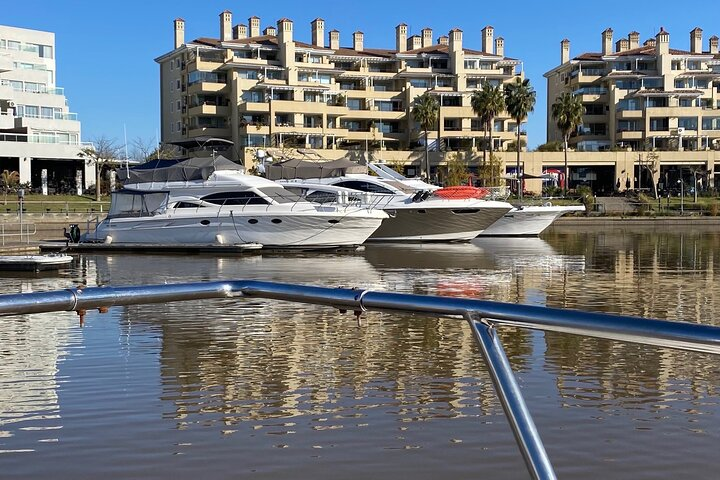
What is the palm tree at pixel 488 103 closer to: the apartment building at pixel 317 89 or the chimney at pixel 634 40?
the apartment building at pixel 317 89

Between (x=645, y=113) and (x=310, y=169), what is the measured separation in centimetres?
5962

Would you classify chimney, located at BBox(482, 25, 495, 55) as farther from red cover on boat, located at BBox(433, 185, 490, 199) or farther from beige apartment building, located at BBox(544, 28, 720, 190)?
red cover on boat, located at BBox(433, 185, 490, 199)

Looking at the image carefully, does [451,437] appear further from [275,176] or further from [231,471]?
[275,176]

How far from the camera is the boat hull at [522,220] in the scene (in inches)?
1703

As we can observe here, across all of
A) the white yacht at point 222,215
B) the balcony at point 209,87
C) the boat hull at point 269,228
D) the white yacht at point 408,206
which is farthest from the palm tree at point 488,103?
the boat hull at point 269,228

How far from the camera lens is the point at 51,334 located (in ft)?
44.2

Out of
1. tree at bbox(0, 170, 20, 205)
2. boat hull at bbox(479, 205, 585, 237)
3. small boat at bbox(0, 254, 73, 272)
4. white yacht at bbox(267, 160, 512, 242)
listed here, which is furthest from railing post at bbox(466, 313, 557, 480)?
tree at bbox(0, 170, 20, 205)

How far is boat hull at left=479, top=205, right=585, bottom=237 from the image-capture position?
43.2 m

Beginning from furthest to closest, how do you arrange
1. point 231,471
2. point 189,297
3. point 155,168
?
1. point 155,168
2. point 231,471
3. point 189,297

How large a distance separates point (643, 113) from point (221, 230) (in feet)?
220

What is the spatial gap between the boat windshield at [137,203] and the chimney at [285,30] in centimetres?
5252

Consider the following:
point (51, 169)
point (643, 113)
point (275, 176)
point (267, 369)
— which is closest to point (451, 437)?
point (267, 369)

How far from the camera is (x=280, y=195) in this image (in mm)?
33500

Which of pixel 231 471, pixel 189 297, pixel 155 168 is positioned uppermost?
pixel 155 168
